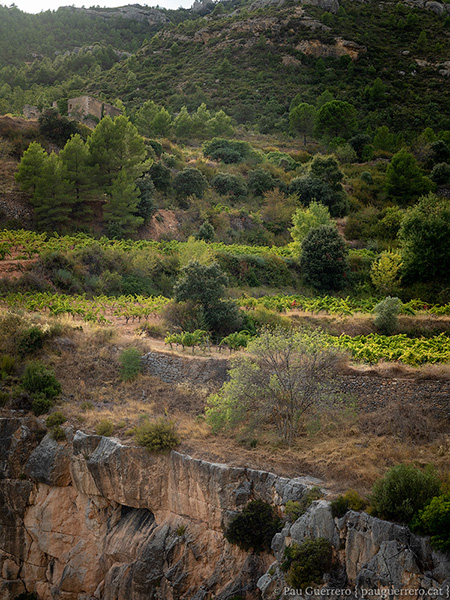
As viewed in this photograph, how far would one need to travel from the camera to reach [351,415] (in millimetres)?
17906

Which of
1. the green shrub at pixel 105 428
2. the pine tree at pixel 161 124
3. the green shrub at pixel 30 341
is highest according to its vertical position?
the pine tree at pixel 161 124

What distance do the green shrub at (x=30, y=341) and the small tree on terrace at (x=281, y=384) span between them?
9.49 m

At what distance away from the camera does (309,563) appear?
12.2m

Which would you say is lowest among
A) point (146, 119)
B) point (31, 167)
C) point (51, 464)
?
point (51, 464)

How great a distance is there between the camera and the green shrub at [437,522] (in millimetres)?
10703

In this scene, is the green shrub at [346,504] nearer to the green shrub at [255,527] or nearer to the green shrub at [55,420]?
the green shrub at [255,527]

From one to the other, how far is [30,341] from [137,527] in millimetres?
10054

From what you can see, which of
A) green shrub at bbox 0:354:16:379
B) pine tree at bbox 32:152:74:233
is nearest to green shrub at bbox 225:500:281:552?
green shrub at bbox 0:354:16:379

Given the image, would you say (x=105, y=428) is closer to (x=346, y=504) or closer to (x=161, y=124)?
(x=346, y=504)

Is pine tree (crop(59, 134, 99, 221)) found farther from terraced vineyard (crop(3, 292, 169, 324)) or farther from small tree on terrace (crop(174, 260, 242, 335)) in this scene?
small tree on terrace (crop(174, 260, 242, 335))

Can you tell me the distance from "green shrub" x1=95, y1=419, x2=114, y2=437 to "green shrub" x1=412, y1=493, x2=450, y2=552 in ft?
36.4

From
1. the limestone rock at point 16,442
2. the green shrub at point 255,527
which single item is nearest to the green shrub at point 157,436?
the green shrub at point 255,527

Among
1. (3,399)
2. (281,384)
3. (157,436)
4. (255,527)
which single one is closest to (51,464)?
(3,399)

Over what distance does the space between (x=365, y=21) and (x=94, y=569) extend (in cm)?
11727
